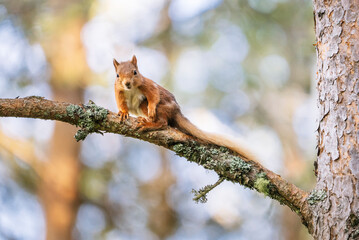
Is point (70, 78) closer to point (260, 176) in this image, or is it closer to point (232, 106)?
point (232, 106)

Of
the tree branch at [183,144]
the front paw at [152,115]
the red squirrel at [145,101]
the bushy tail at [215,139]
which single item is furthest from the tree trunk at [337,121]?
the front paw at [152,115]

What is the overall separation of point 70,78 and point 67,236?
2.07 m

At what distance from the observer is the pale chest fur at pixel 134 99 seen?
314 centimetres

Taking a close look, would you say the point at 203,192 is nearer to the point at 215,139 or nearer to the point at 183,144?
the point at 183,144

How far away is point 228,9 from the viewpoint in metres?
6.66

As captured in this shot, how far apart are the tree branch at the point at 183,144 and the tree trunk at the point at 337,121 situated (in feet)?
0.43

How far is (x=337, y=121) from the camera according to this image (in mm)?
2023

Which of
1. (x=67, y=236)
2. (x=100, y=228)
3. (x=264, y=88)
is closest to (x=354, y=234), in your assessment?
(x=67, y=236)

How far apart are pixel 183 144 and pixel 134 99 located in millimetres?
941

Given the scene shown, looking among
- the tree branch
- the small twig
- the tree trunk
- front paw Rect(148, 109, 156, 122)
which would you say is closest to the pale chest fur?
front paw Rect(148, 109, 156, 122)

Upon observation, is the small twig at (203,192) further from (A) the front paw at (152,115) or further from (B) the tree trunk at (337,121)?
(A) the front paw at (152,115)

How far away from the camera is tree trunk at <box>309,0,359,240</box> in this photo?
1905mm

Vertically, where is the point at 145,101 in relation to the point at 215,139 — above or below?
above

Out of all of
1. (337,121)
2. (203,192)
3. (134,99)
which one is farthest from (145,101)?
(337,121)
